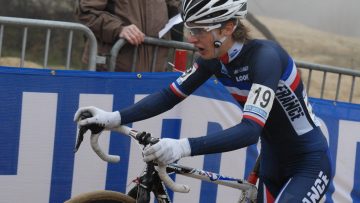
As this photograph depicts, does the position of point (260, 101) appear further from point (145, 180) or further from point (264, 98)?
point (145, 180)

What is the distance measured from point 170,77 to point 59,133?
99 cm

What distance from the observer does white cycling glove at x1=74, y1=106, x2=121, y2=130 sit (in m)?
4.75

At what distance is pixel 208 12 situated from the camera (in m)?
4.64

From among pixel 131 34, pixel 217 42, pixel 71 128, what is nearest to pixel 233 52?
pixel 217 42

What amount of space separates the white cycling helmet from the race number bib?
1.44 feet

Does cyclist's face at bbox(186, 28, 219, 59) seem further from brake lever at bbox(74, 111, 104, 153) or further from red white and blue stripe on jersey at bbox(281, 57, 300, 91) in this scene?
→ brake lever at bbox(74, 111, 104, 153)

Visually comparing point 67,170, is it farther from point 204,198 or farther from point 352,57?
point 352,57

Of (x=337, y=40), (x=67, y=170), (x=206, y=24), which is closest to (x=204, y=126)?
(x=67, y=170)

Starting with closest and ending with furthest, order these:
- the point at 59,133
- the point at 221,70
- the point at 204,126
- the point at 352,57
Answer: the point at 221,70, the point at 59,133, the point at 204,126, the point at 352,57

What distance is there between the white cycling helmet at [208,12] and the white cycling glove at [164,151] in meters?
0.80

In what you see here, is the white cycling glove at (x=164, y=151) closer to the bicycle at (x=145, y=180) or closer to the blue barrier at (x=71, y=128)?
the bicycle at (x=145, y=180)

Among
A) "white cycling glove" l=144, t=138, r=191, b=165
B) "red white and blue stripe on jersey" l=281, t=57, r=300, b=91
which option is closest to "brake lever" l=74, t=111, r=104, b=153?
"white cycling glove" l=144, t=138, r=191, b=165

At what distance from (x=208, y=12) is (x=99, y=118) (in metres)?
0.87

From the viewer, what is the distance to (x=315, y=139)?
5078 mm
